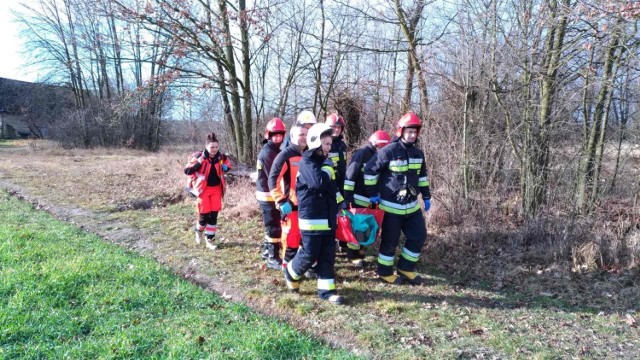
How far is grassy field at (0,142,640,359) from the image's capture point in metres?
4.00

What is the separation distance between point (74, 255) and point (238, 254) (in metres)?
2.32

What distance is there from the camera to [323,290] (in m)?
4.92

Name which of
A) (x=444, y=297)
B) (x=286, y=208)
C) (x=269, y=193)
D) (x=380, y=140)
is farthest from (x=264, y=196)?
(x=444, y=297)

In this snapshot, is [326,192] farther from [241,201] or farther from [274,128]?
[241,201]

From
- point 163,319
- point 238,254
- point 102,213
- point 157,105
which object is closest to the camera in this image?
point 163,319

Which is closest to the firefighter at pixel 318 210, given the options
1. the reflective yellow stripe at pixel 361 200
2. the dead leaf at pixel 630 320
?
the reflective yellow stripe at pixel 361 200

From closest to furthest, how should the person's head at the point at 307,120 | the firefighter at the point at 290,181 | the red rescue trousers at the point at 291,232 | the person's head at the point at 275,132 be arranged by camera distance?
the firefighter at the point at 290,181
the red rescue trousers at the point at 291,232
the person's head at the point at 307,120
the person's head at the point at 275,132

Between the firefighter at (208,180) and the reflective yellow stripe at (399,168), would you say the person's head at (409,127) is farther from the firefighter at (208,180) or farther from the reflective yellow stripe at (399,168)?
the firefighter at (208,180)

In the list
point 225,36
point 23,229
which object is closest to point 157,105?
point 225,36

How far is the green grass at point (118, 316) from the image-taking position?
3564 millimetres

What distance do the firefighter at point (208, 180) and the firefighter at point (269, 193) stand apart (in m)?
1.08

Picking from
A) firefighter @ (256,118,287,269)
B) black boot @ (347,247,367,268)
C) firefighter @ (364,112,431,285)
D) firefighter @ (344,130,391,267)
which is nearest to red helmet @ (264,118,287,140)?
firefighter @ (256,118,287,269)

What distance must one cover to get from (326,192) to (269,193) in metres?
1.29

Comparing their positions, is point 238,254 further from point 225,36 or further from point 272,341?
point 225,36
